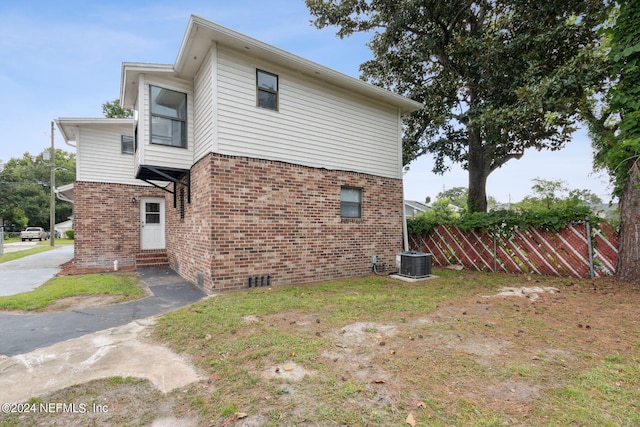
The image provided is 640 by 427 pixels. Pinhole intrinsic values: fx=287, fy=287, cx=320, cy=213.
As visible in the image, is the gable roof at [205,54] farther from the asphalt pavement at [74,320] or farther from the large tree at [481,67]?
the asphalt pavement at [74,320]

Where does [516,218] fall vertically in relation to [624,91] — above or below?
below

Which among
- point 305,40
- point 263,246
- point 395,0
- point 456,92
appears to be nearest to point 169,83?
point 263,246

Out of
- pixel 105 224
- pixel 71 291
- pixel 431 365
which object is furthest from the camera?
pixel 105 224

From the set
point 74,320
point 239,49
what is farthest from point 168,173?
point 74,320

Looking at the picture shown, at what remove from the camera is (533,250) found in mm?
7840

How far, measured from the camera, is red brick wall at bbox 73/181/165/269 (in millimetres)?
9648

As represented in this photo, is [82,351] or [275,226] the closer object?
[82,351]

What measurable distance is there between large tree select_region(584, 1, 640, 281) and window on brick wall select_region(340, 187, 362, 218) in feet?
18.4

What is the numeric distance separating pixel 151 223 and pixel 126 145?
10.1 ft

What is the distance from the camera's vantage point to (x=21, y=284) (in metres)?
6.91

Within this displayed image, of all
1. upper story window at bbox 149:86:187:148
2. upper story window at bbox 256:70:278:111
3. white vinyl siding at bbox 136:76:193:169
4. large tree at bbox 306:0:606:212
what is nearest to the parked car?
white vinyl siding at bbox 136:76:193:169

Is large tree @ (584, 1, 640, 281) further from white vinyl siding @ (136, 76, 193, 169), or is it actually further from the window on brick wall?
white vinyl siding @ (136, 76, 193, 169)

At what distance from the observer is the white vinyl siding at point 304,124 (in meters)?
6.05

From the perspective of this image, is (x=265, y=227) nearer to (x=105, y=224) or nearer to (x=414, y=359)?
(x=414, y=359)
